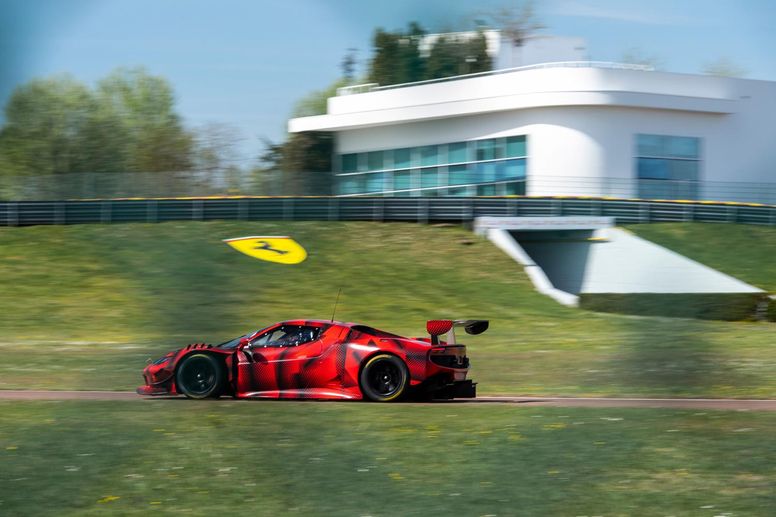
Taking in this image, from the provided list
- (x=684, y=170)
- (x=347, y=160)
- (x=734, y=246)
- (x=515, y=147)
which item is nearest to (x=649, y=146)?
(x=684, y=170)

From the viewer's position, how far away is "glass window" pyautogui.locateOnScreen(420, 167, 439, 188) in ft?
135

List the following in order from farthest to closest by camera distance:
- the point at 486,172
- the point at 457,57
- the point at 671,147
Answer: the point at 671,147
the point at 486,172
the point at 457,57

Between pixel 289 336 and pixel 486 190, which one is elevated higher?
pixel 486 190

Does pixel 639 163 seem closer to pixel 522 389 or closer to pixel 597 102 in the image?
pixel 597 102

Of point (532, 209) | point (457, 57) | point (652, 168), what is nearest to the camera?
point (457, 57)

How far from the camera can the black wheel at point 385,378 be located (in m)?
13.1

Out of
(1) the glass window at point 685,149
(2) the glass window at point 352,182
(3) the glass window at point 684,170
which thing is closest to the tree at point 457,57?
(2) the glass window at point 352,182

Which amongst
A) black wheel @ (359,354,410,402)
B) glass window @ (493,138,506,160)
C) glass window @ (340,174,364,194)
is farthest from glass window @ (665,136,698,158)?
black wheel @ (359,354,410,402)

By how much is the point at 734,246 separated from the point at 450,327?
30.2 m

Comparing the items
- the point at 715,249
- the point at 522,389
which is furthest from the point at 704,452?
the point at 715,249

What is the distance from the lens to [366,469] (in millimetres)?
6375

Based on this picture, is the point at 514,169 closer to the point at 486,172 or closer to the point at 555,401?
the point at 486,172

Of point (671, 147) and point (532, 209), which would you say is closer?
point (532, 209)

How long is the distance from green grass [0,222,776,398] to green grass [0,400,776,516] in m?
0.57
